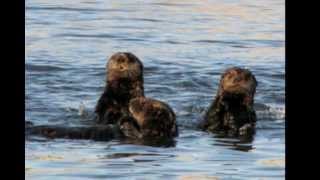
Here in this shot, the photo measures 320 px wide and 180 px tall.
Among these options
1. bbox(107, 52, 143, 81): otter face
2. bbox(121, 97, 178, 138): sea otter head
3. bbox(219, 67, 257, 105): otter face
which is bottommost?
bbox(121, 97, 178, 138): sea otter head

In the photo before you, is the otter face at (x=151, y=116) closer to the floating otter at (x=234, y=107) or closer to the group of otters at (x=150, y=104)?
the group of otters at (x=150, y=104)

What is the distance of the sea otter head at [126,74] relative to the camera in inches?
330

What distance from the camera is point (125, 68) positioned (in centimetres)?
841

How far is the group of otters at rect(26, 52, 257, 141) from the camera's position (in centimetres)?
758

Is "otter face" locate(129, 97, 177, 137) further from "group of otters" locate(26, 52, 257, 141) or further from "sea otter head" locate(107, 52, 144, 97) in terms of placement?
"sea otter head" locate(107, 52, 144, 97)

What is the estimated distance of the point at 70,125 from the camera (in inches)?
322

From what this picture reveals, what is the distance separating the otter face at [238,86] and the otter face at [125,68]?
816 millimetres

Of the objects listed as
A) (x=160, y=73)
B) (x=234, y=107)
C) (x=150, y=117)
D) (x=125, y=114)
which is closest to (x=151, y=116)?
(x=150, y=117)

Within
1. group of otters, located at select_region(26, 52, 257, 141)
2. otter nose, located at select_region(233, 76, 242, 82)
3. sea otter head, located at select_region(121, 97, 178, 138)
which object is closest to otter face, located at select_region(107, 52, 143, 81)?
group of otters, located at select_region(26, 52, 257, 141)

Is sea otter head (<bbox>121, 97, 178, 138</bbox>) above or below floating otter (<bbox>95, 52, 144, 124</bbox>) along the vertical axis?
below

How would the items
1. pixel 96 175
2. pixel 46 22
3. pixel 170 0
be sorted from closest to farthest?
1. pixel 96 175
2. pixel 46 22
3. pixel 170 0
